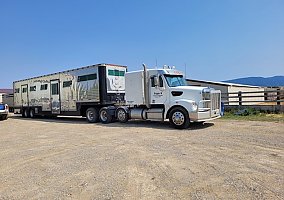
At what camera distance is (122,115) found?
15109 millimetres

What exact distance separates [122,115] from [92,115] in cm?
258

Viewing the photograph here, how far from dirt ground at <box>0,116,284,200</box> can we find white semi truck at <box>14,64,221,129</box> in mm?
3076

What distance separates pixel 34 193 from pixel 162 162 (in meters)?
2.87

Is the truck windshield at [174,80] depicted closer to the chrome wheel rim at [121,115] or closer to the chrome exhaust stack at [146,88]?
the chrome exhaust stack at [146,88]

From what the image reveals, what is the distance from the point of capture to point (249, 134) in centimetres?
980

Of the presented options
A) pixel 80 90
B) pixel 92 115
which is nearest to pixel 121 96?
pixel 92 115

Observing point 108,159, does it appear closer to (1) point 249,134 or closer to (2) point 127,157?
(2) point 127,157

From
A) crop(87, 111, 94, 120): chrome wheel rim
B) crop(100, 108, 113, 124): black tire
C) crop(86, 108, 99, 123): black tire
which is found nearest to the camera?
crop(100, 108, 113, 124): black tire

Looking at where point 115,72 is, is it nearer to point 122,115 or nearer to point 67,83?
point 122,115

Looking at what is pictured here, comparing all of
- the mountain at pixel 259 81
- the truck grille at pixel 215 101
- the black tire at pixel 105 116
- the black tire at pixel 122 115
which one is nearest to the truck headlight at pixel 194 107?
the truck grille at pixel 215 101

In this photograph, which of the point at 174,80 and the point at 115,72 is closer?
the point at 174,80

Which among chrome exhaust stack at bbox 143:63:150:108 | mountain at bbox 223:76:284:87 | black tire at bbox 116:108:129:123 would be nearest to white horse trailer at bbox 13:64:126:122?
black tire at bbox 116:108:129:123

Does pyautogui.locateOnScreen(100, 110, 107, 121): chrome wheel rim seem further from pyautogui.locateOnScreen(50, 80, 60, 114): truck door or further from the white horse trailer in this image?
pyautogui.locateOnScreen(50, 80, 60, 114): truck door

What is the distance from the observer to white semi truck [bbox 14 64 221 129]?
12328 mm
